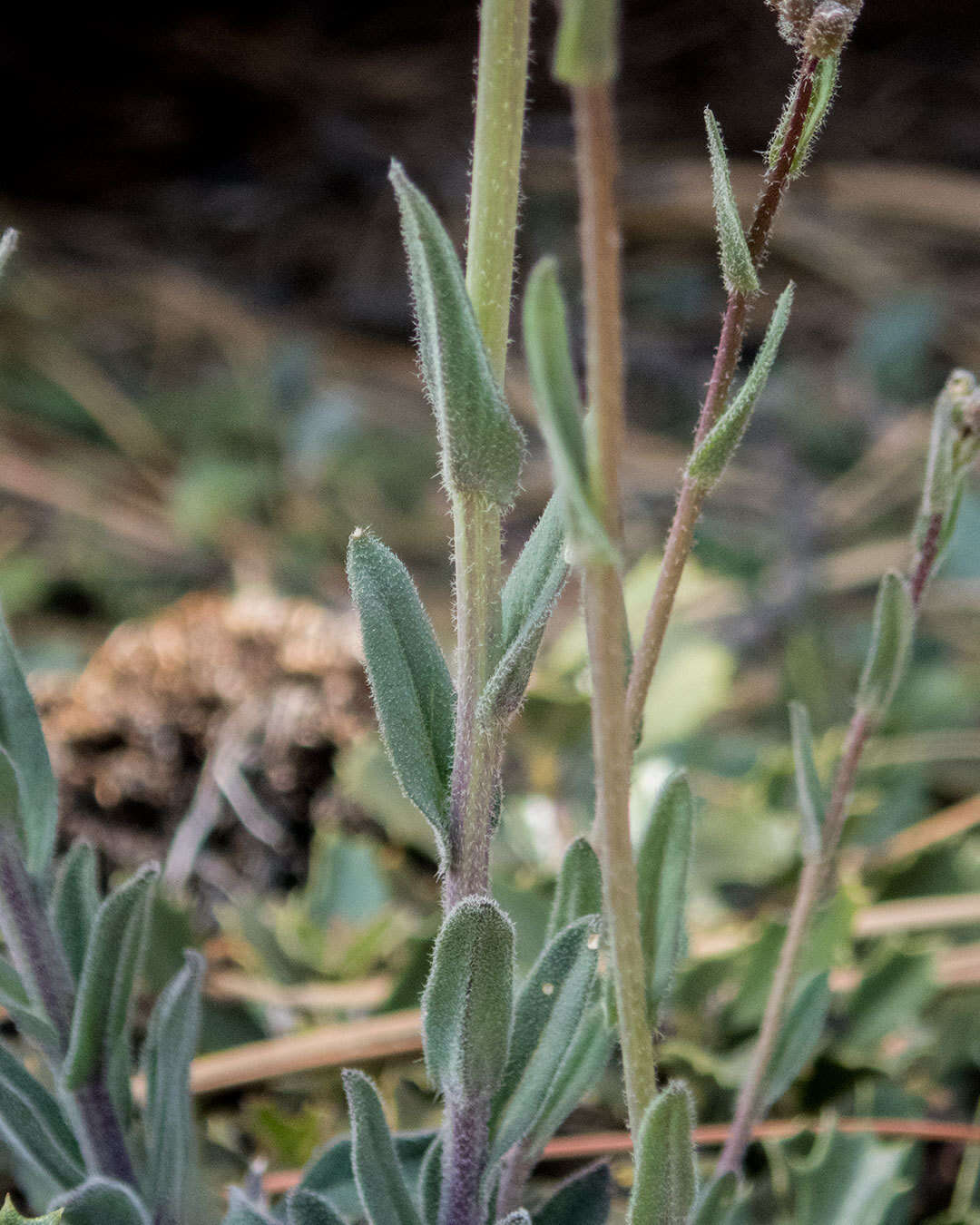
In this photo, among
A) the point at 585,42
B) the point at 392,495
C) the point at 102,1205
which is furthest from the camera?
the point at 392,495

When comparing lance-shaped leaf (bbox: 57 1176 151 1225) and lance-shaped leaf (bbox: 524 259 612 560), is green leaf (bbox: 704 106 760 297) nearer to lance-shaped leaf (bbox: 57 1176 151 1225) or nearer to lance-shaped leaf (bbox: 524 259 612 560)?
lance-shaped leaf (bbox: 524 259 612 560)

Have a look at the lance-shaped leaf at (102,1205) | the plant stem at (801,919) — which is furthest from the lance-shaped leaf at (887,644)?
the lance-shaped leaf at (102,1205)

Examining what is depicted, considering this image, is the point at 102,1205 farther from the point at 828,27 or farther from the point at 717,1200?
the point at 828,27

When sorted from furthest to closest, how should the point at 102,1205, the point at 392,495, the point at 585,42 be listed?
the point at 392,495, the point at 102,1205, the point at 585,42

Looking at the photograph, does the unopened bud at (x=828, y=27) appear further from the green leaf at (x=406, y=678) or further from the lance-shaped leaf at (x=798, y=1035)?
the lance-shaped leaf at (x=798, y=1035)

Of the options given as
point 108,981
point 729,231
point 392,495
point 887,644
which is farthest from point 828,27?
point 392,495

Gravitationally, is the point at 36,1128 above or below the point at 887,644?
below

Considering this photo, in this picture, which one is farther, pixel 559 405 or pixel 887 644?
pixel 887 644
